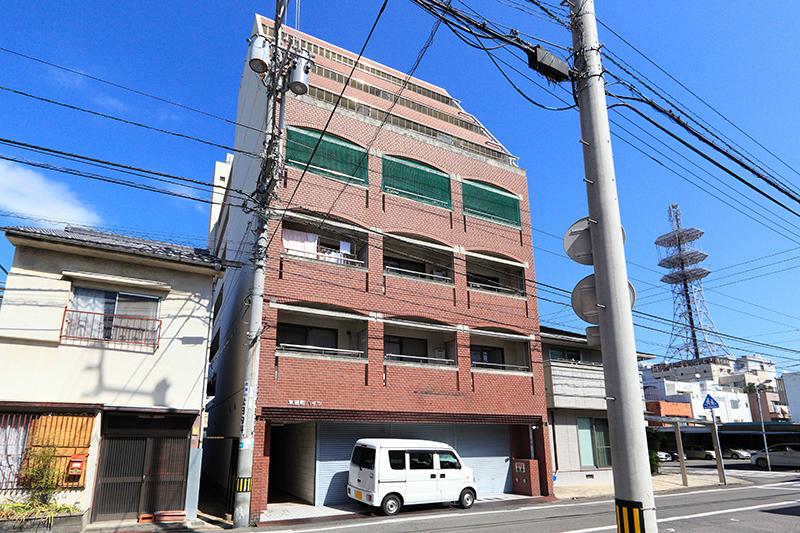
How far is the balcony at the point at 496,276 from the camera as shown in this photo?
23484 millimetres

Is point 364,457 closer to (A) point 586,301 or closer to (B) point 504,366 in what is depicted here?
(B) point 504,366

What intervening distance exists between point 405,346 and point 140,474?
1062 centimetres

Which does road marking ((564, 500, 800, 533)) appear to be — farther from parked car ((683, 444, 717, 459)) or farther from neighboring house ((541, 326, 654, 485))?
parked car ((683, 444, 717, 459))

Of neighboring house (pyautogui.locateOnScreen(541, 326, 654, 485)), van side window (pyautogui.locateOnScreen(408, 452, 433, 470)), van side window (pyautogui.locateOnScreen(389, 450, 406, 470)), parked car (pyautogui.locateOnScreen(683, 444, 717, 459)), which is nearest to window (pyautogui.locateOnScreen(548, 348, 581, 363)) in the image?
neighboring house (pyautogui.locateOnScreen(541, 326, 654, 485))

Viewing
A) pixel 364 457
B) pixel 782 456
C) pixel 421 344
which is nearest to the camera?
pixel 364 457

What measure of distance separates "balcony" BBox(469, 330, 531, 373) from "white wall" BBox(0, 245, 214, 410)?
39.7ft

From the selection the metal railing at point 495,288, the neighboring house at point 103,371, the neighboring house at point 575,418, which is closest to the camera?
the neighboring house at point 103,371

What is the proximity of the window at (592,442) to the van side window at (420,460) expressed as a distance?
35.7 feet

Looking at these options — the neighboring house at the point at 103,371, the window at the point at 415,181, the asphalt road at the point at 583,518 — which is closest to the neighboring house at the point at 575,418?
the asphalt road at the point at 583,518

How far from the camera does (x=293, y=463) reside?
66.4ft

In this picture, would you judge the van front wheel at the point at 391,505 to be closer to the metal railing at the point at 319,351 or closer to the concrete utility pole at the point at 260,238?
the concrete utility pole at the point at 260,238

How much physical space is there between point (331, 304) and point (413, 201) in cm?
593

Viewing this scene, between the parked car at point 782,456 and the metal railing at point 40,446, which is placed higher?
the metal railing at point 40,446

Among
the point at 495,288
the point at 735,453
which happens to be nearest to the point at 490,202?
the point at 495,288
